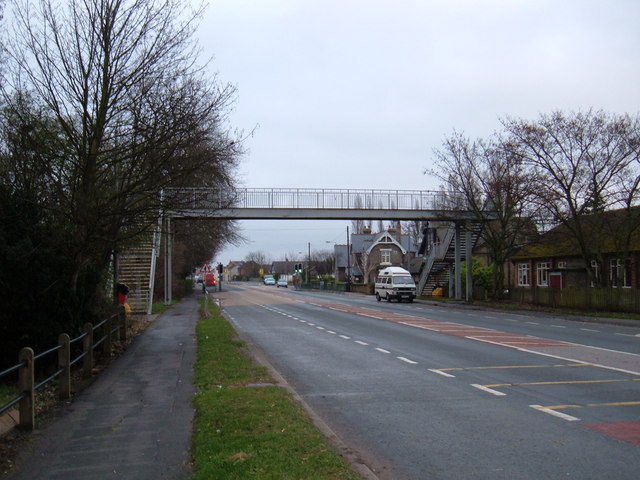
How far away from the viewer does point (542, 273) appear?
46031 millimetres

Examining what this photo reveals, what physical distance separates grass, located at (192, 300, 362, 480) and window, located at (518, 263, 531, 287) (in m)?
42.1

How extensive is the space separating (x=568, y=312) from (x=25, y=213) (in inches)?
Answer: 987

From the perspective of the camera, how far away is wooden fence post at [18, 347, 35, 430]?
6.90m

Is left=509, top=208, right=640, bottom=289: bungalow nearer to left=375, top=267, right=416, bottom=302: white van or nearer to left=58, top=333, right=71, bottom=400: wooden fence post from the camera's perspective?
left=375, top=267, right=416, bottom=302: white van

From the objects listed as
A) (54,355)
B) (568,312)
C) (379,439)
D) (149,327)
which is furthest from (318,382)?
(568,312)

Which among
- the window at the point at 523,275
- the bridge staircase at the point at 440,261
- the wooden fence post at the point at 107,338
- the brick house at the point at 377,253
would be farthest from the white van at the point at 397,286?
the brick house at the point at 377,253

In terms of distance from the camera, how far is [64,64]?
11906mm

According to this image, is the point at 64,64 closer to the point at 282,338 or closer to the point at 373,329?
the point at 282,338

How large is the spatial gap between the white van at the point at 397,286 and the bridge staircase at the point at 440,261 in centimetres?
467

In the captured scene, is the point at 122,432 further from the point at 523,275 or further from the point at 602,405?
the point at 523,275

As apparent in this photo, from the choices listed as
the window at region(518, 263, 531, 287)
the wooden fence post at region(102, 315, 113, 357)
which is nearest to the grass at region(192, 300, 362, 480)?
the wooden fence post at region(102, 315, 113, 357)

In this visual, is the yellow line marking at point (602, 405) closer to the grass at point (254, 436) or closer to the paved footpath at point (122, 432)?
the grass at point (254, 436)

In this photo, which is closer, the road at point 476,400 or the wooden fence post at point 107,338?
the road at point 476,400

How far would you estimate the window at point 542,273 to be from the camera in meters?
44.8
